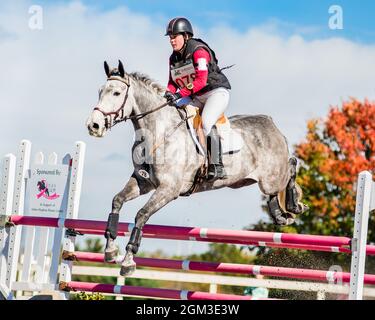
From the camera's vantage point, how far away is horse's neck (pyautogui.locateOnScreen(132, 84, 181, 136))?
6926 millimetres

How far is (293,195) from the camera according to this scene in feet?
26.0

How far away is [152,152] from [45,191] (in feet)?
4.70

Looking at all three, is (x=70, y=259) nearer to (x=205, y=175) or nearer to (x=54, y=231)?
(x=54, y=231)

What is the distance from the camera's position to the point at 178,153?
688cm

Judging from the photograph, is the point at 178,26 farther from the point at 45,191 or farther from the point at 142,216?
the point at 45,191

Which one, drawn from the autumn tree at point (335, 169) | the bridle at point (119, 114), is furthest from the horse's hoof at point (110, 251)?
the autumn tree at point (335, 169)

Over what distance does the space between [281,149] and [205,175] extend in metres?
1.23

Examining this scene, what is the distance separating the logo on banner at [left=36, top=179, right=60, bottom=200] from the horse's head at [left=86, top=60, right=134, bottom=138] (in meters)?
1.34

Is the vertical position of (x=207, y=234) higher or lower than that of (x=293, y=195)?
lower

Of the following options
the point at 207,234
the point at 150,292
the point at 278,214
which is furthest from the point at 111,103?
the point at 278,214

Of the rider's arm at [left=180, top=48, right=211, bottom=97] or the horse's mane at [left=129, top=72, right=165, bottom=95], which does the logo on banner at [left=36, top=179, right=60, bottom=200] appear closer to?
the horse's mane at [left=129, top=72, right=165, bottom=95]

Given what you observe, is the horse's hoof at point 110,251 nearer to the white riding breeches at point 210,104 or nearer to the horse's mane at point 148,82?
the white riding breeches at point 210,104
